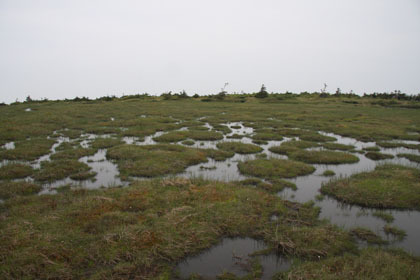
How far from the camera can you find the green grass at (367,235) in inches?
363

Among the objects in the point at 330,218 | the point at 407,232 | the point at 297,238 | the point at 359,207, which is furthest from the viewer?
the point at 359,207

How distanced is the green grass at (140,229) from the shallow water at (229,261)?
12.6 inches

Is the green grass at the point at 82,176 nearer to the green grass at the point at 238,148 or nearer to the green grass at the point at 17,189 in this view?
the green grass at the point at 17,189

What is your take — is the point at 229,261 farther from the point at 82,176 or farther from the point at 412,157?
the point at 412,157

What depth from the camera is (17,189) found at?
502 inches

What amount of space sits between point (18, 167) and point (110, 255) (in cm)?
1227

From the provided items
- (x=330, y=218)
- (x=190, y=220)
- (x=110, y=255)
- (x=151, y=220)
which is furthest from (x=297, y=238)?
(x=110, y=255)

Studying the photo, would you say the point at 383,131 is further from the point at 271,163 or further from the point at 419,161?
the point at 271,163

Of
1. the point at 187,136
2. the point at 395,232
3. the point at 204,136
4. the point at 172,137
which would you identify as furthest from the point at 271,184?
the point at 187,136

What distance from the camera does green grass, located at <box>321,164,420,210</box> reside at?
40.2ft

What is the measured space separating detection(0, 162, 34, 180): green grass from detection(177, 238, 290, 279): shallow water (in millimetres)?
12854

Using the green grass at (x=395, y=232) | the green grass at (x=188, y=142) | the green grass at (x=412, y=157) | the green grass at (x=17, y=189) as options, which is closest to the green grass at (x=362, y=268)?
the green grass at (x=395, y=232)

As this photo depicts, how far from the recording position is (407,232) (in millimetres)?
9969

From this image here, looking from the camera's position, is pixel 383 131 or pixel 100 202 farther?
pixel 383 131
